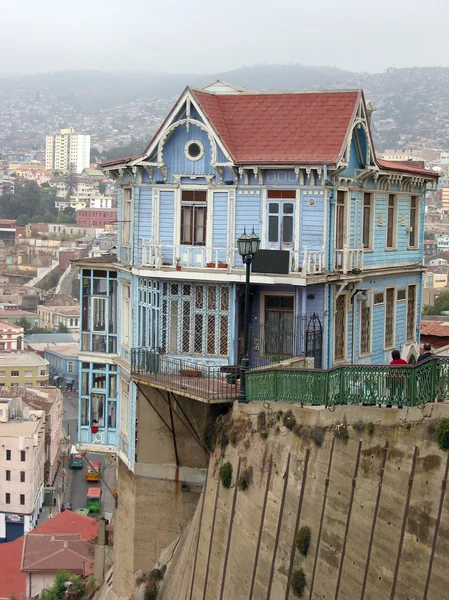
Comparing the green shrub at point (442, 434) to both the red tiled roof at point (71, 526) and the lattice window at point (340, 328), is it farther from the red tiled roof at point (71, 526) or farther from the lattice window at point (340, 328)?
the red tiled roof at point (71, 526)

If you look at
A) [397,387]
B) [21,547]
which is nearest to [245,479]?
[397,387]

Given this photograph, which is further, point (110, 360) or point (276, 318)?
point (110, 360)

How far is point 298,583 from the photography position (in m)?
19.1

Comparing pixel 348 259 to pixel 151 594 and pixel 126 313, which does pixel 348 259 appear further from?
pixel 151 594

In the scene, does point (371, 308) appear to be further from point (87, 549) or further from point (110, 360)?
point (87, 549)

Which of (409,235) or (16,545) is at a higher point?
(409,235)

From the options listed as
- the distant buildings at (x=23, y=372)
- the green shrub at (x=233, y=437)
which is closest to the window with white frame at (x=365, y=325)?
the green shrub at (x=233, y=437)

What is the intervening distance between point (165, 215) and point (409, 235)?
707 centimetres

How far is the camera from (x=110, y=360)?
93.5 ft

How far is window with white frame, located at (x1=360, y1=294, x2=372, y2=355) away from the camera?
27859mm

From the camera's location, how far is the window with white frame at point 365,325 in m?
27.9

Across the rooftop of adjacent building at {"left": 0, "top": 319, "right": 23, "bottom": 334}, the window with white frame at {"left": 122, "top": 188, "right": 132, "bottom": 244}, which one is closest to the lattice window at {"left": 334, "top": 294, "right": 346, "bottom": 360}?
the window with white frame at {"left": 122, "top": 188, "right": 132, "bottom": 244}

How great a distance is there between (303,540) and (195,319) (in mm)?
7487

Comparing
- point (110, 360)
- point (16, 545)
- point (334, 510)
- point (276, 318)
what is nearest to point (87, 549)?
point (16, 545)
